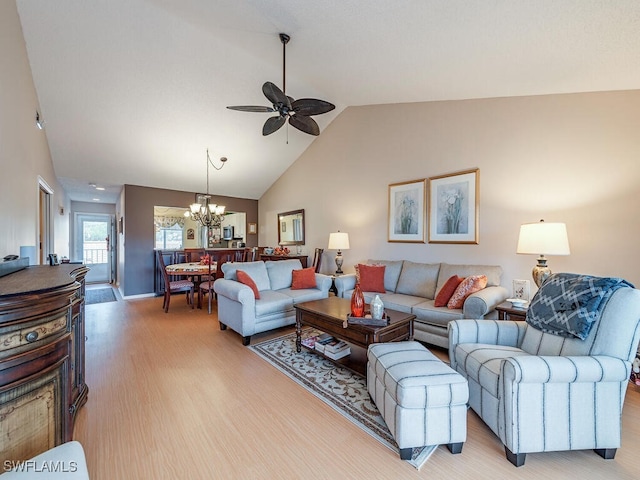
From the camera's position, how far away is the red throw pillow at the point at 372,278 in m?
3.97

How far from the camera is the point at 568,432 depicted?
1.55 meters

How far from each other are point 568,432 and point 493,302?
1354mm

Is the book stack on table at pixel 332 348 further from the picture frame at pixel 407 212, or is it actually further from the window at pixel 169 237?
the window at pixel 169 237

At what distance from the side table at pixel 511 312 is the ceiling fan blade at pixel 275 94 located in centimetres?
282

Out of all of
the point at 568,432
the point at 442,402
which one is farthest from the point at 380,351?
the point at 568,432

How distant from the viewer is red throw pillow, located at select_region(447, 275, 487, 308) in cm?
297

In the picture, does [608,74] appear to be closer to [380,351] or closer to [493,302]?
[493,302]

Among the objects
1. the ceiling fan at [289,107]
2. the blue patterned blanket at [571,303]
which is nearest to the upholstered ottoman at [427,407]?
the blue patterned blanket at [571,303]

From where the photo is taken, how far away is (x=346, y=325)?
2439 millimetres

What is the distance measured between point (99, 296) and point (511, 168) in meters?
7.72

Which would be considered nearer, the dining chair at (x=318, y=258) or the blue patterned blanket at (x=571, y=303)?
the blue patterned blanket at (x=571, y=303)

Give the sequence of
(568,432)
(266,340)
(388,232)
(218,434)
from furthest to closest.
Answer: (388,232) → (266,340) → (218,434) → (568,432)

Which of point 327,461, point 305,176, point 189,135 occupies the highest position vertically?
point 189,135

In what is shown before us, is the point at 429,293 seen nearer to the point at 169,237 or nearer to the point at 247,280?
the point at 247,280
